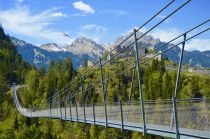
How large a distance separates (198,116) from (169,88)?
115 metres

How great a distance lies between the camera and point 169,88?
126 metres

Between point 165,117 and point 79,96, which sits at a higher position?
point 79,96

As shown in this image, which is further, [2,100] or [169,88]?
[2,100]

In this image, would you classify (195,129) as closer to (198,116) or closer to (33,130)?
(198,116)

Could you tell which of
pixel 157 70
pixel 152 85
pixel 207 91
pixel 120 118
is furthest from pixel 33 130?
pixel 120 118

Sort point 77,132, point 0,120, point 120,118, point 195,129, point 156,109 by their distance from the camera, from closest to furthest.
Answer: point 195,129, point 156,109, point 120,118, point 77,132, point 0,120

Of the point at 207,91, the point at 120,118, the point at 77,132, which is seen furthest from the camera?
the point at 207,91

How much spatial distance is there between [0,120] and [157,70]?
53.6m

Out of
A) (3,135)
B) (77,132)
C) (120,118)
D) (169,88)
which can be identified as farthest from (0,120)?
(120,118)

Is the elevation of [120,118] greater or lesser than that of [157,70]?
lesser

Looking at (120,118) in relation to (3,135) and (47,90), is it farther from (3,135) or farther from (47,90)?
(47,90)

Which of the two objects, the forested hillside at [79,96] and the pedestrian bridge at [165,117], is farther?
the forested hillside at [79,96]

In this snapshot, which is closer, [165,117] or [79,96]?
[165,117]

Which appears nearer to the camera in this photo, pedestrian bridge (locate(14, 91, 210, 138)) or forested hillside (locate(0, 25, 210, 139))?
pedestrian bridge (locate(14, 91, 210, 138))
